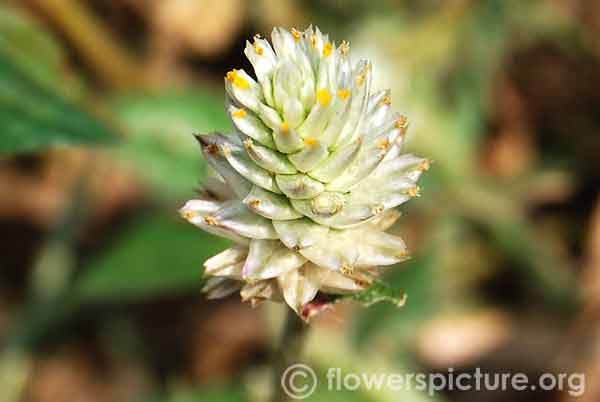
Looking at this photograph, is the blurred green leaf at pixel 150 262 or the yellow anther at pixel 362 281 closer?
the yellow anther at pixel 362 281

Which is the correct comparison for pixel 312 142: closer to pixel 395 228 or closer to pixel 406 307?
pixel 406 307

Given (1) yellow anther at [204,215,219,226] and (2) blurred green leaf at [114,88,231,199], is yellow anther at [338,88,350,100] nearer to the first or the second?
(1) yellow anther at [204,215,219,226]

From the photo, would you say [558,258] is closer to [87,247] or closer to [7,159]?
[87,247]

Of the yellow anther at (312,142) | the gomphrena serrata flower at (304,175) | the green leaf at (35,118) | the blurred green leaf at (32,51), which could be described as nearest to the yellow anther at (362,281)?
the gomphrena serrata flower at (304,175)

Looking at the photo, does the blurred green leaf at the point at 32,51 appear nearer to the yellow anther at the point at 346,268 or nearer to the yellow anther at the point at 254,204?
the yellow anther at the point at 254,204

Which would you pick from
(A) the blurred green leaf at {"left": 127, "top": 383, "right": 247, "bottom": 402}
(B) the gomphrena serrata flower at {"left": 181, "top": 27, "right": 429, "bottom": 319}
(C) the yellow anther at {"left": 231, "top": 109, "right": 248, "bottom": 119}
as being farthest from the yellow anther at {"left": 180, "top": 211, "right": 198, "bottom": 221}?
(A) the blurred green leaf at {"left": 127, "top": 383, "right": 247, "bottom": 402}

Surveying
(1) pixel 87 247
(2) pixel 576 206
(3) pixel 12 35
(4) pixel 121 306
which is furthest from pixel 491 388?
(3) pixel 12 35

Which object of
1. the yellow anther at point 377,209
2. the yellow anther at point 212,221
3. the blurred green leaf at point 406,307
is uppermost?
the blurred green leaf at point 406,307

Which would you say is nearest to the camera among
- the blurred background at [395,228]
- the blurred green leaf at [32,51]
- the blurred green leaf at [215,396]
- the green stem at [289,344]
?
the green stem at [289,344]
